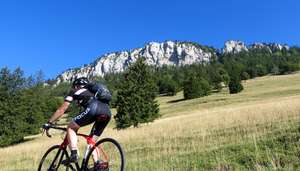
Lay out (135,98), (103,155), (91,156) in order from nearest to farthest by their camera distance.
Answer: (103,155) → (91,156) → (135,98)

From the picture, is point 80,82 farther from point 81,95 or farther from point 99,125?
point 99,125

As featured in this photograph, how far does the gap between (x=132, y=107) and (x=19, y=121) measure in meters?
20.6

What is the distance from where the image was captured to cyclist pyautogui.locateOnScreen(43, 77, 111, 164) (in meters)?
9.91

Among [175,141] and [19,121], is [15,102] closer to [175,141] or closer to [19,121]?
[19,121]

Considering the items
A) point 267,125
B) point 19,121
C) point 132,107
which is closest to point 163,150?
point 267,125

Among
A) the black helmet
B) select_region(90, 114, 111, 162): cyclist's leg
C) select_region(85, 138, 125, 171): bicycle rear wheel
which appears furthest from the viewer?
the black helmet

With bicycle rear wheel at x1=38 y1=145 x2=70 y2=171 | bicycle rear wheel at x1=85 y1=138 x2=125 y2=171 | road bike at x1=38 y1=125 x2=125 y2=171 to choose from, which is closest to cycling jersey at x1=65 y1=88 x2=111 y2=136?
road bike at x1=38 y1=125 x2=125 y2=171

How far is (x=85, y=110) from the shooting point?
9.95 m

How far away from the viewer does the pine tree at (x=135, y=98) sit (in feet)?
151

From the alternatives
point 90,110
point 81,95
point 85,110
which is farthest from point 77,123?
point 81,95

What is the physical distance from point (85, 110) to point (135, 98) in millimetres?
36624

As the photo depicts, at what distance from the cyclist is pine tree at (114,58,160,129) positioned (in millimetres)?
35587

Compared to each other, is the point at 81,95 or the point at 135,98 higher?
the point at 135,98

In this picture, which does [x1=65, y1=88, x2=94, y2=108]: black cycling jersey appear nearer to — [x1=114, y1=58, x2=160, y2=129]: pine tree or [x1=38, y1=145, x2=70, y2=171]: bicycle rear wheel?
[x1=38, y1=145, x2=70, y2=171]: bicycle rear wheel
